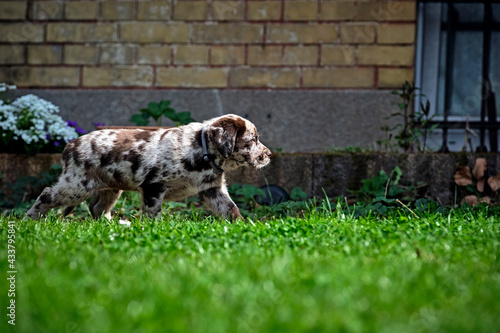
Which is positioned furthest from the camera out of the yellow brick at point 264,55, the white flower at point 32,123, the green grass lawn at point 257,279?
the yellow brick at point 264,55

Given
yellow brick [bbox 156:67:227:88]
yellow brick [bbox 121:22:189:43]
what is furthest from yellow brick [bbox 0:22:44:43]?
yellow brick [bbox 156:67:227:88]

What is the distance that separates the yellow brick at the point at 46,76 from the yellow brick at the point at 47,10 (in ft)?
2.23

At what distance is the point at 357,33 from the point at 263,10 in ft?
4.03

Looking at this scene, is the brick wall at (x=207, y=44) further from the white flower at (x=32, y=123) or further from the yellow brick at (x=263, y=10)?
the white flower at (x=32, y=123)

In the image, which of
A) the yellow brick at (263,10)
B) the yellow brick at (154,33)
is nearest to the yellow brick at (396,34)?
the yellow brick at (263,10)

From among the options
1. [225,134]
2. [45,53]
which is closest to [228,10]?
[45,53]

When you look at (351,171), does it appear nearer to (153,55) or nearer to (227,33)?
(227,33)

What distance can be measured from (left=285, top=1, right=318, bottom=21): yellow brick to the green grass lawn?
4.10 m

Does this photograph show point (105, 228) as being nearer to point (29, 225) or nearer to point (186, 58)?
point (29, 225)

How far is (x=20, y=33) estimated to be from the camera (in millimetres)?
7469

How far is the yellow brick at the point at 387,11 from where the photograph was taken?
717 centimetres

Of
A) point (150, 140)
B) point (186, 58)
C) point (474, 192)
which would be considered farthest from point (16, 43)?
point (474, 192)

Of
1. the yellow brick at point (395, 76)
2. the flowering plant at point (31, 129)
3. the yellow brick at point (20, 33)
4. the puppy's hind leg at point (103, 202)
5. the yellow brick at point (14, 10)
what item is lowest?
the puppy's hind leg at point (103, 202)

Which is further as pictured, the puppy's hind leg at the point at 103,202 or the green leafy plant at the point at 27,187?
the green leafy plant at the point at 27,187
